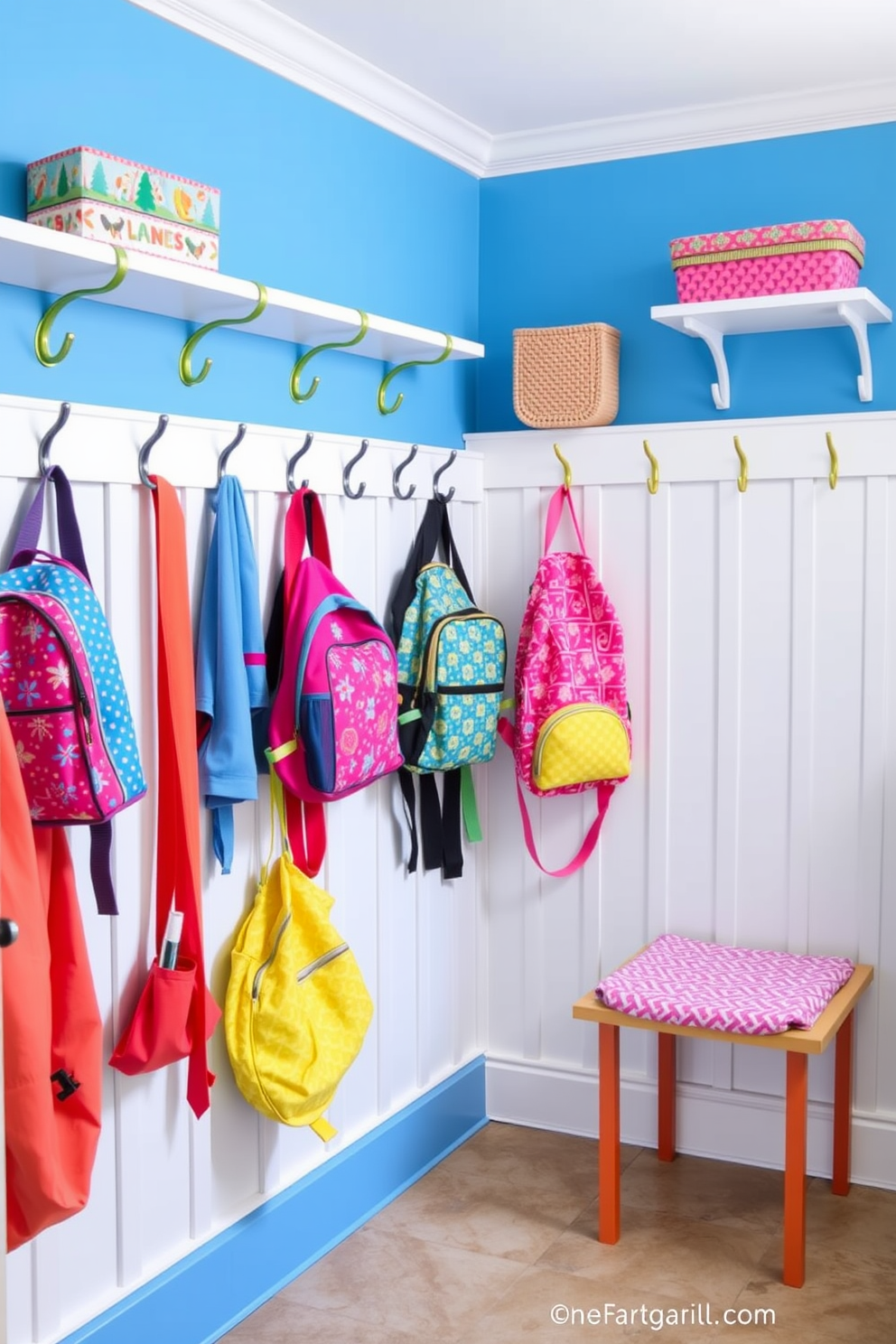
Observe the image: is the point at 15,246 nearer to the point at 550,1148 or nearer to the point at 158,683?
the point at 158,683

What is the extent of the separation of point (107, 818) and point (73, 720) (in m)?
0.13

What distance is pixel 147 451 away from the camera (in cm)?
192

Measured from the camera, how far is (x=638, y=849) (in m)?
2.87

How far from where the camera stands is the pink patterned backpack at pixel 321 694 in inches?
84.9

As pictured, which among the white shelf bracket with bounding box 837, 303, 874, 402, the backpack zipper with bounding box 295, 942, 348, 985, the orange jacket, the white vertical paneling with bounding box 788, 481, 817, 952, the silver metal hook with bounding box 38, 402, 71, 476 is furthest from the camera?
the white vertical paneling with bounding box 788, 481, 817, 952

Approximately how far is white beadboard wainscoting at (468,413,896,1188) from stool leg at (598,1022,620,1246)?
1.38 ft

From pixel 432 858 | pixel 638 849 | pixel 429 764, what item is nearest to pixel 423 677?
pixel 429 764

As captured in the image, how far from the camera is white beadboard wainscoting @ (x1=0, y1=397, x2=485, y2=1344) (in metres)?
1.86

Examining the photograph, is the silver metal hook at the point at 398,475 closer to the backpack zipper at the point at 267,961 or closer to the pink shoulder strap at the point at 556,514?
the pink shoulder strap at the point at 556,514

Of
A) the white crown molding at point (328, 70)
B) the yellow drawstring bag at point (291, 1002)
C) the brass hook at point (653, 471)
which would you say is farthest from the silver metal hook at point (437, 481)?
the yellow drawstring bag at point (291, 1002)

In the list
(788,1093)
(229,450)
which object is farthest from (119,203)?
(788,1093)

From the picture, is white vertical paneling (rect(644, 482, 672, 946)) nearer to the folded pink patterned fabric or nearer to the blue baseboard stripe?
the folded pink patterned fabric

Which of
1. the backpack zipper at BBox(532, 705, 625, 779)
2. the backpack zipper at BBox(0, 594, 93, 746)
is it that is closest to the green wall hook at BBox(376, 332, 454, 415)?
the backpack zipper at BBox(532, 705, 625, 779)

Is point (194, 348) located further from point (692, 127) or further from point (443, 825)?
point (692, 127)
